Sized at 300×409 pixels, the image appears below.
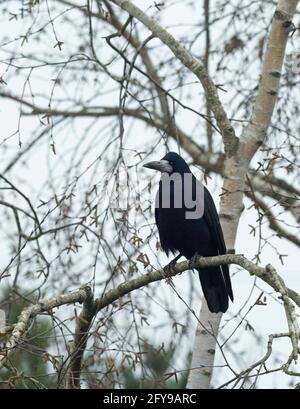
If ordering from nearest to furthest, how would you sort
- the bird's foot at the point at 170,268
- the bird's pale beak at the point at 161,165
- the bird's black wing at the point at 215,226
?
the bird's foot at the point at 170,268
the bird's black wing at the point at 215,226
the bird's pale beak at the point at 161,165

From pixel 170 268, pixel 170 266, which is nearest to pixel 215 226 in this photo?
pixel 170 266

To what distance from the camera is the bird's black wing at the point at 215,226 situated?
223 inches

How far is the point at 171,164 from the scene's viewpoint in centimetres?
602

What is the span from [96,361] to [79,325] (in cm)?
25

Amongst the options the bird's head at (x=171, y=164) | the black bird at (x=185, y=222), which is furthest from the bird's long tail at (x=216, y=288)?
the bird's head at (x=171, y=164)

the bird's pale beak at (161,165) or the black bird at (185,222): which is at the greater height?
the bird's pale beak at (161,165)

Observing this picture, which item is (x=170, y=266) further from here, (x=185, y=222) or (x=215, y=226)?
(x=185, y=222)

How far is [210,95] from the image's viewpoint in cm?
564

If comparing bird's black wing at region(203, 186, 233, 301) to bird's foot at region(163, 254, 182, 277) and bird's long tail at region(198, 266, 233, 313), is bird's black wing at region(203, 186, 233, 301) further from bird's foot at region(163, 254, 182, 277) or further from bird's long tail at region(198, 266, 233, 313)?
bird's foot at region(163, 254, 182, 277)

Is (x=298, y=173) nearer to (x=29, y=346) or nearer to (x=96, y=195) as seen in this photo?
(x=96, y=195)

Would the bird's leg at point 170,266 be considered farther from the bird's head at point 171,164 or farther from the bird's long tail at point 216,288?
the bird's head at point 171,164

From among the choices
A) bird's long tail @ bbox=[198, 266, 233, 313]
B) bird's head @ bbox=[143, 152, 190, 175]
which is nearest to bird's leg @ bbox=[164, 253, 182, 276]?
bird's long tail @ bbox=[198, 266, 233, 313]
